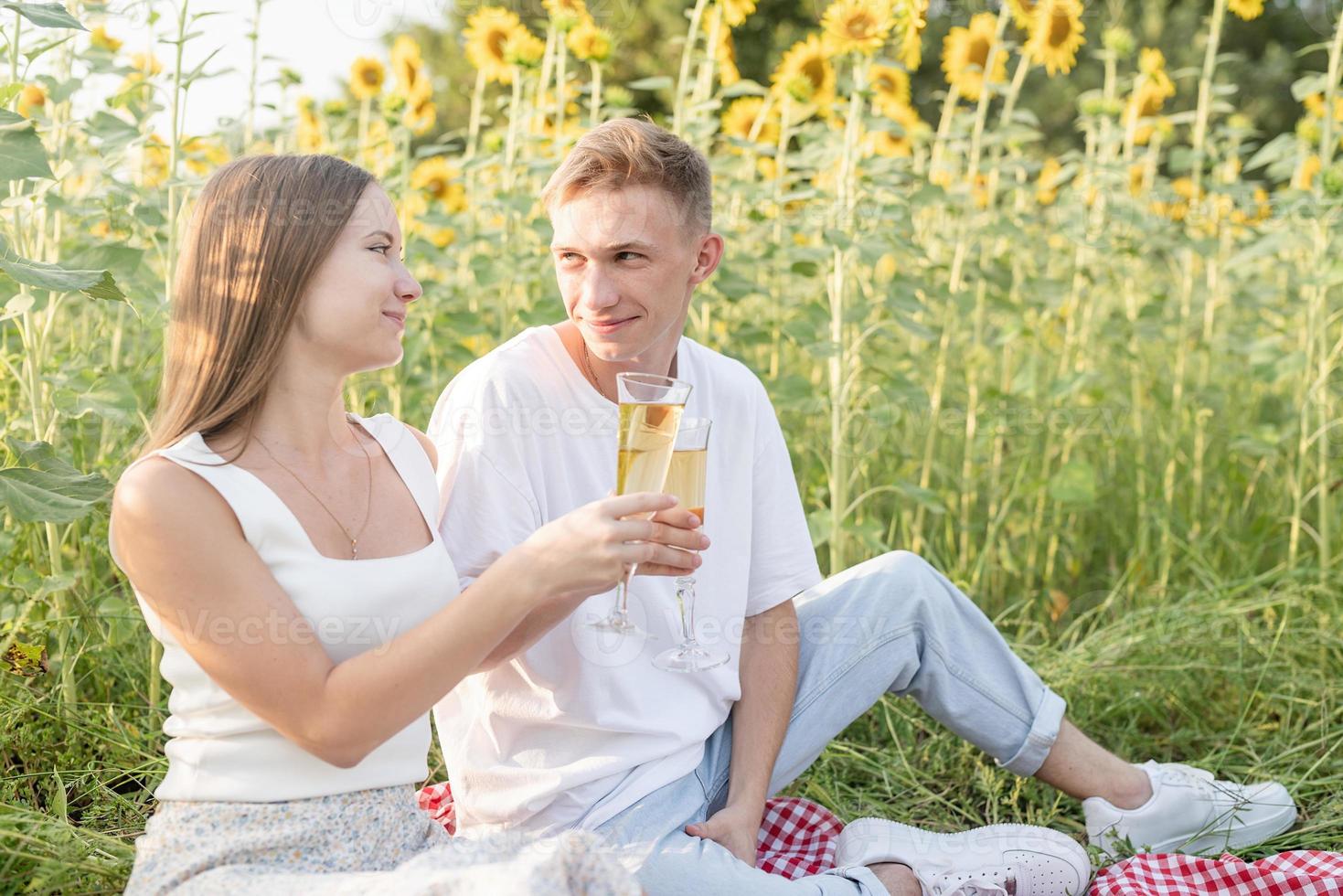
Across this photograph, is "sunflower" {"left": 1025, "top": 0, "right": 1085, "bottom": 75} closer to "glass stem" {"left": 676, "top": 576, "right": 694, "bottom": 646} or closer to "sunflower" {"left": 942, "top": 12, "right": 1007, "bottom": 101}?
"sunflower" {"left": 942, "top": 12, "right": 1007, "bottom": 101}

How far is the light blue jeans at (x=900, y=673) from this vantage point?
7.86 feet

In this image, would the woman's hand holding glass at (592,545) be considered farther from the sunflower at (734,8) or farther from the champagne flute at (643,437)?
the sunflower at (734,8)

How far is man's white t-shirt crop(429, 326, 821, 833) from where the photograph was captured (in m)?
2.08

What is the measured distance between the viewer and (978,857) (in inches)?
88.0

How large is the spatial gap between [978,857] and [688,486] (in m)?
0.86

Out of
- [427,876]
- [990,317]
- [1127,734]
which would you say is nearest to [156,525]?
[427,876]

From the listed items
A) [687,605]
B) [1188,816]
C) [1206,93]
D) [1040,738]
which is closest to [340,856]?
[687,605]

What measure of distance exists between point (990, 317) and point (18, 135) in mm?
4421

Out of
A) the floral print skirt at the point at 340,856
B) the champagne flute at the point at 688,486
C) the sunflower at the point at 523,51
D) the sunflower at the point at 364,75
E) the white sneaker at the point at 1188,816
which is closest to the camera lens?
the floral print skirt at the point at 340,856

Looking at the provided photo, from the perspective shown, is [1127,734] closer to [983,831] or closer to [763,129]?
[983,831]

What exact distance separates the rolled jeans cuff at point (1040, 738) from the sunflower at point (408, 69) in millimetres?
3037

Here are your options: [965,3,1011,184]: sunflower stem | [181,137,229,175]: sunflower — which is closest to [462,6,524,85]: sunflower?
[181,137,229,175]: sunflower

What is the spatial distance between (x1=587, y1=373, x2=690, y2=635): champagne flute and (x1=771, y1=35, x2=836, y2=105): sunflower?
2351mm

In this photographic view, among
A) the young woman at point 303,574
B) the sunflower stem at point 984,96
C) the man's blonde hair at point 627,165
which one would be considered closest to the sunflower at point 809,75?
the sunflower stem at point 984,96
